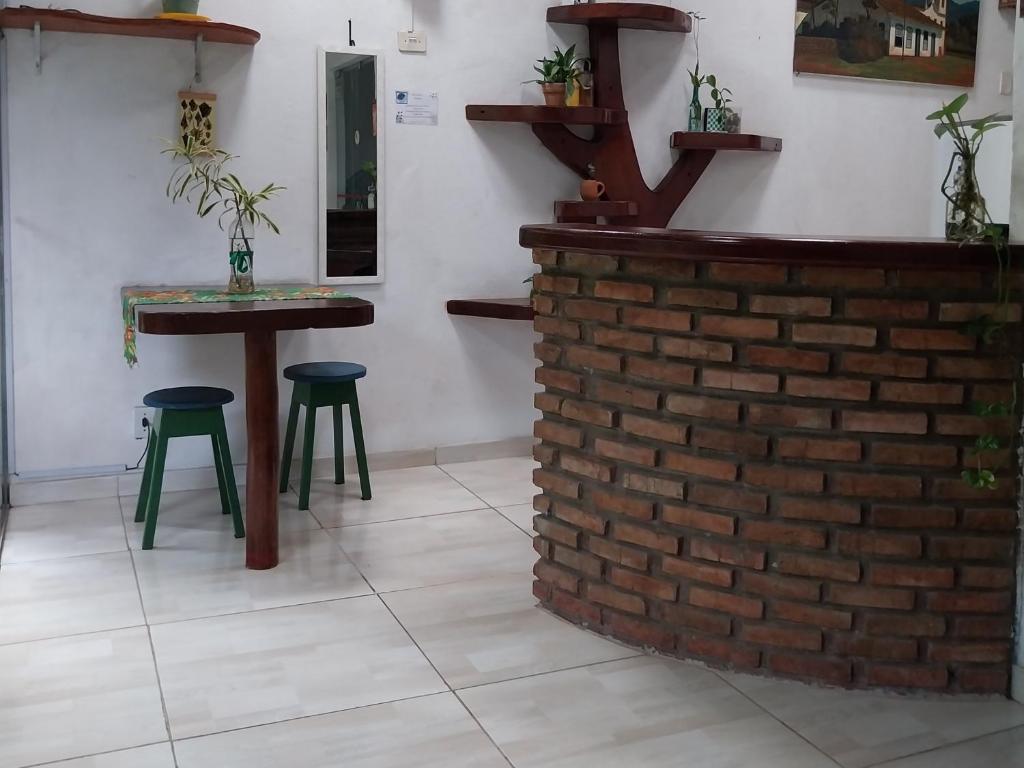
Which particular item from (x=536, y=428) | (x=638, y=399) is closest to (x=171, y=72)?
(x=536, y=428)

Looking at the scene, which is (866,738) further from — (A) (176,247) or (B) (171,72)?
(B) (171,72)

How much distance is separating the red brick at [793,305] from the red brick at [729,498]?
17.6 inches

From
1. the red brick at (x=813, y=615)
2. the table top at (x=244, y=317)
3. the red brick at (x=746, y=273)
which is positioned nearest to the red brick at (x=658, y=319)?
the red brick at (x=746, y=273)

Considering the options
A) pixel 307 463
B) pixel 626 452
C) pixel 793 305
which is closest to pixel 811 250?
pixel 793 305

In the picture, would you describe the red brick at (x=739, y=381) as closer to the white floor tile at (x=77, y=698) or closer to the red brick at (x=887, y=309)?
the red brick at (x=887, y=309)

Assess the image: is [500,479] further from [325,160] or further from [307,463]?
[325,160]

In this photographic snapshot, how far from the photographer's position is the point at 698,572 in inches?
105

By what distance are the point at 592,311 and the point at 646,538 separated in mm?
615

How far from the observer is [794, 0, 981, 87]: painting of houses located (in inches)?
204

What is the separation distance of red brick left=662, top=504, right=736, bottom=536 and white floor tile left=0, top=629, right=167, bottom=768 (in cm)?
130

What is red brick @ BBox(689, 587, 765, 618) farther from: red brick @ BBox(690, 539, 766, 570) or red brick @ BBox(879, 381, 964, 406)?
red brick @ BBox(879, 381, 964, 406)

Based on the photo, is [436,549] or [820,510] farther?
[436,549]

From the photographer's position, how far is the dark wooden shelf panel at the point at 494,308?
4355 mm

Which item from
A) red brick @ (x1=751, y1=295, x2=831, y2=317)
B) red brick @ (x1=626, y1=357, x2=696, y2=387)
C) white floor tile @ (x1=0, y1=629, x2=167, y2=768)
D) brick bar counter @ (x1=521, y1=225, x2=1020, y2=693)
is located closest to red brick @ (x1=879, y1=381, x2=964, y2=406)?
brick bar counter @ (x1=521, y1=225, x2=1020, y2=693)
